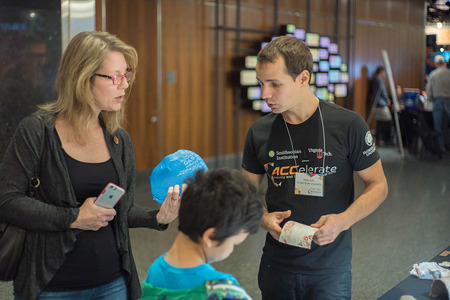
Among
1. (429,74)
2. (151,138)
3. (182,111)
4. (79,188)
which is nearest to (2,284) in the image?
(79,188)

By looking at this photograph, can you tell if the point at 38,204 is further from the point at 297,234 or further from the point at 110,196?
the point at 297,234

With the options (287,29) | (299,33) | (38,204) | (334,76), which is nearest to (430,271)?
(38,204)

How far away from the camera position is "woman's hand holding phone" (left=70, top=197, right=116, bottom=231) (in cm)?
174

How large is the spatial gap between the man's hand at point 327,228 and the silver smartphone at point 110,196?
0.68 meters

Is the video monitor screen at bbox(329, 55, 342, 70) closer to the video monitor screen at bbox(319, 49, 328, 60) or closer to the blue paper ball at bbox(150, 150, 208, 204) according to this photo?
the video monitor screen at bbox(319, 49, 328, 60)

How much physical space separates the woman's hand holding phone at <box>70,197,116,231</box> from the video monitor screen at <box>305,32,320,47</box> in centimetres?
897

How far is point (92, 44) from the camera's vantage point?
5.80ft

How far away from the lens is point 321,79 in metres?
10.7

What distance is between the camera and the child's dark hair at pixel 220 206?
133 cm

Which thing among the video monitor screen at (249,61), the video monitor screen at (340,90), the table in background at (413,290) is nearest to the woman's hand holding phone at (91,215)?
the table in background at (413,290)

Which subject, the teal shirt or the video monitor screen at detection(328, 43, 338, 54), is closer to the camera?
the teal shirt

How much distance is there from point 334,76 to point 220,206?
1018cm

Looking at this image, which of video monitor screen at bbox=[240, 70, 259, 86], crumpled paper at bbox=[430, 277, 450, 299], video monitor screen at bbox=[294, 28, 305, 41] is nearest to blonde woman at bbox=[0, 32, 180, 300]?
crumpled paper at bbox=[430, 277, 450, 299]

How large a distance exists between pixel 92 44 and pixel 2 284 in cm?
299
